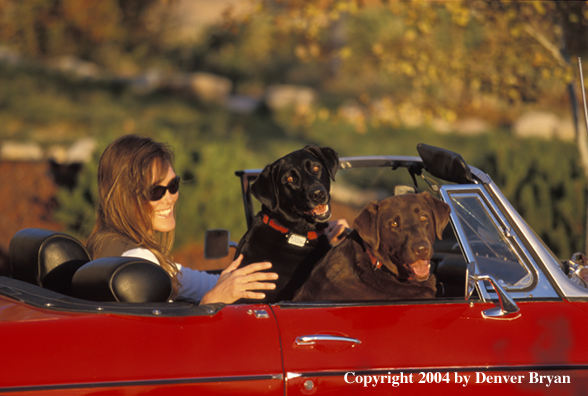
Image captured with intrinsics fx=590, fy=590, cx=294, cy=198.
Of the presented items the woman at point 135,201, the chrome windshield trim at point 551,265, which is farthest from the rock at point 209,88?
the chrome windshield trim at point 551,265

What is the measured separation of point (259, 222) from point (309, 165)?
540mm

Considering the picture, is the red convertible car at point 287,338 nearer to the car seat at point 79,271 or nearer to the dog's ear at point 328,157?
the car seat at point 79,271

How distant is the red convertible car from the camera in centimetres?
193

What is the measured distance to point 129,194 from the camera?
9.36 ft

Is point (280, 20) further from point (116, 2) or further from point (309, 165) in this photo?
point (116, 2)

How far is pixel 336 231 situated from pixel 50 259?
1.83m

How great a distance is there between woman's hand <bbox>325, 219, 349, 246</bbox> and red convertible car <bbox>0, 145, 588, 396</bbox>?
1.32 m

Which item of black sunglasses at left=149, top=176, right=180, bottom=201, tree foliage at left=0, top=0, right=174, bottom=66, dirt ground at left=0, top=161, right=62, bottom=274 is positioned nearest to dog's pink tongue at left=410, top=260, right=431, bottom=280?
black sunglasses at left=149, top=176, right=180, bottom=201

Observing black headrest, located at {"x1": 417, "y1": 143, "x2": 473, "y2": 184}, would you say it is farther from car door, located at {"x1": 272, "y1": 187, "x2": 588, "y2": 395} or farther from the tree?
the tree

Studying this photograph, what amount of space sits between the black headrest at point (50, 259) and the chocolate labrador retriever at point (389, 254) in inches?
44.1

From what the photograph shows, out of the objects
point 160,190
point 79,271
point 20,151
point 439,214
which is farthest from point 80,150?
point 439,214

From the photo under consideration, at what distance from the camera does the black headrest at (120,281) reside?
2156 millimetres

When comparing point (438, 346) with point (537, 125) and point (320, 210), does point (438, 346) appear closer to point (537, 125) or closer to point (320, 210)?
point (320, 210)

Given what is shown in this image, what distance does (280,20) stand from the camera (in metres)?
7.38
